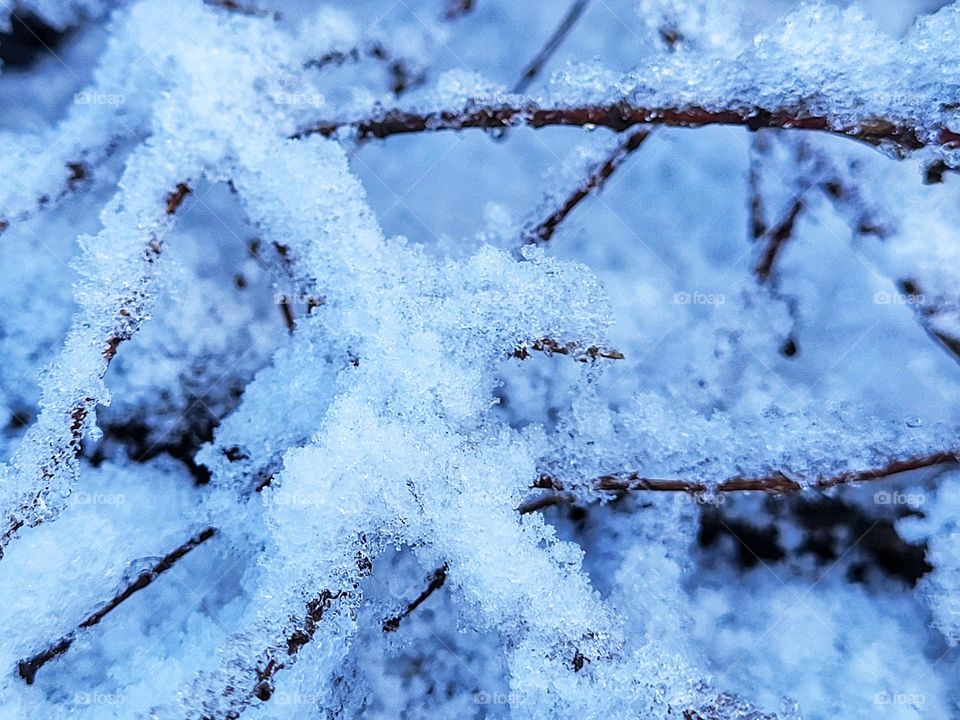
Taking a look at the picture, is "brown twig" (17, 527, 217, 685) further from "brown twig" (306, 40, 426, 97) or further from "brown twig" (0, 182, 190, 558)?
"brown twig" (306, 40, 426, 97)

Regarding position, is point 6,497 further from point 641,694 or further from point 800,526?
point 800,526

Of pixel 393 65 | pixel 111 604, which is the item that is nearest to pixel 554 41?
pixel 393 65

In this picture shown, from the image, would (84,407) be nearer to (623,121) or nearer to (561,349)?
(561,349)

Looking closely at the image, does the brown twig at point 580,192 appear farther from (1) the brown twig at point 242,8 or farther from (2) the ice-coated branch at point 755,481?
(1) the brown twig at point 242,8

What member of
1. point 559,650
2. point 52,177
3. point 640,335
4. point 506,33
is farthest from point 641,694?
point 52,177

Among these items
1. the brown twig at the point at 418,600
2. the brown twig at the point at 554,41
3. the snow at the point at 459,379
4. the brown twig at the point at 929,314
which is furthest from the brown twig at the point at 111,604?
the brown twig at the point at 929,314

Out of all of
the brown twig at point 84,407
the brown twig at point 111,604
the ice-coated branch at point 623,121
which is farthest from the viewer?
the brown twig at point 111,604
